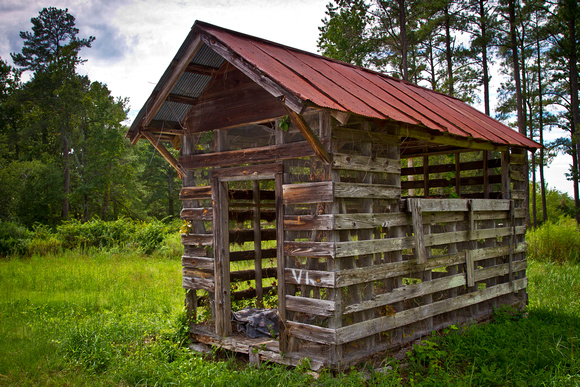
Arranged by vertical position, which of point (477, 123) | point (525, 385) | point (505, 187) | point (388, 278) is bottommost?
point (525, 385)

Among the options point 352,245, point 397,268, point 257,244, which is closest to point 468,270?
point 397,268

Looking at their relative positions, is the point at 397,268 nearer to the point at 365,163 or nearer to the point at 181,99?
the point at 365,163

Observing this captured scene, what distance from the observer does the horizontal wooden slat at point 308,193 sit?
5742mm

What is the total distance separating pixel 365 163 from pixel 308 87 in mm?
1276

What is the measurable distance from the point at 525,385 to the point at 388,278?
2061 millimetres

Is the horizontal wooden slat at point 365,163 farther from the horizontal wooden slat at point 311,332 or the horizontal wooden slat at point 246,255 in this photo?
the horizontal wooden slat at point 246,255

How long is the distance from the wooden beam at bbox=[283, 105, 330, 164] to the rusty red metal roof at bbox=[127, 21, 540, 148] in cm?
22

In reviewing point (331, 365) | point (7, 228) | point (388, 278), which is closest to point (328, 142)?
point (388, 278)

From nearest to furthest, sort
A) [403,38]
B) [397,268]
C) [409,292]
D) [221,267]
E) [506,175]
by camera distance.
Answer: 1. [397,268]
2. [409,292]
3. [221,267]
4. [506,175]
5. [403,38]

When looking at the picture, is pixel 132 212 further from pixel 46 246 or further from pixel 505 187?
pixel 505 187

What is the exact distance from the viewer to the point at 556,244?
1612 cm

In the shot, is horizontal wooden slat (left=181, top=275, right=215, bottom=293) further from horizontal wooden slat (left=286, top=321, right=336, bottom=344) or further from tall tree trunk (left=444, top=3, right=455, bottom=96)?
tall tree trunk (left=444, top=3, right=455, bottom=96)

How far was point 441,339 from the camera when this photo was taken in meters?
7.11

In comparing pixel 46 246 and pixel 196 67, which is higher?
pixel 196 67
